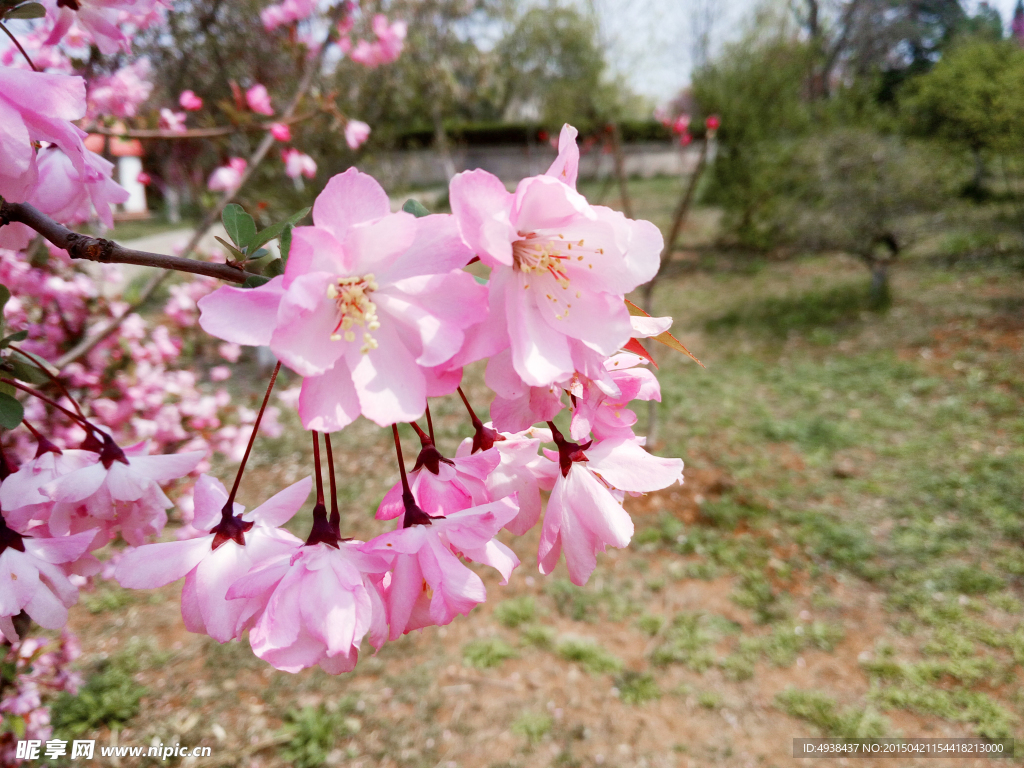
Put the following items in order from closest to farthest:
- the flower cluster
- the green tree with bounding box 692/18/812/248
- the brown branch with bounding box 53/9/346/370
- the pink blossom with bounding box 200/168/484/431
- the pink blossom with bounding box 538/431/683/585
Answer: the pink blossom with bounding box 200/168/484/431
the pink blossom with bounding box 538/431/683/585
the flower cluster
the brown branch with bounding box 53/9/346/370
the green tree with bounding box 692/18/812/248

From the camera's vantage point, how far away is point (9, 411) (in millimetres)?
838

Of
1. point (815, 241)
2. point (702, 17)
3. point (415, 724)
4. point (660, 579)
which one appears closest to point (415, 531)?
point (415, 724)

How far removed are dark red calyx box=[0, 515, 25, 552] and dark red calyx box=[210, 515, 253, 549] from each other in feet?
0.87

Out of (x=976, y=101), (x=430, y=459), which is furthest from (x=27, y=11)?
(x=976, y=101)

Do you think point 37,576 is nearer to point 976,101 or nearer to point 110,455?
point 110,455

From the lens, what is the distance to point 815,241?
8086mm

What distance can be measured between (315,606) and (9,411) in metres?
0.56

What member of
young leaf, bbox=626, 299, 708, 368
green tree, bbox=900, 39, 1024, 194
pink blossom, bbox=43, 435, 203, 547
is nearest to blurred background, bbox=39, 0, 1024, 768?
green tree, bbox=900, 39, 1024, 194

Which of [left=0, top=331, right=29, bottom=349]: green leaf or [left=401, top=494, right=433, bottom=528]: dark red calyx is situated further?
[left=0, top=331, right=29, bottom=349]: green leaf

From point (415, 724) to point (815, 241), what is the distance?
771 cm

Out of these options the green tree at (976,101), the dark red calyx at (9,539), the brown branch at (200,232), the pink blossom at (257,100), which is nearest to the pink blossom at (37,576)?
the dark red calyx at (9,539)

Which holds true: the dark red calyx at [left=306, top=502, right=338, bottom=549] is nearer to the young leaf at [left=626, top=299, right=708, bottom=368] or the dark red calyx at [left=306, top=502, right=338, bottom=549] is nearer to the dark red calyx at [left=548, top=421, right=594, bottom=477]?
the dark red calyx at [left=548, top=421, right=594, bottom=477]

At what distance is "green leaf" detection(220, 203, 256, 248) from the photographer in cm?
69

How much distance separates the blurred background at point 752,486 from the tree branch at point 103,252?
223 centimetres
